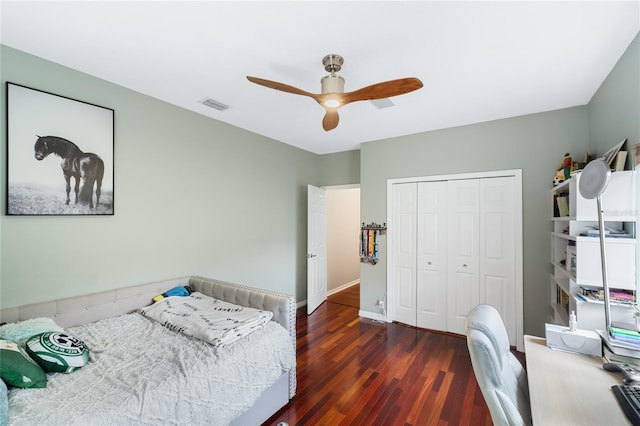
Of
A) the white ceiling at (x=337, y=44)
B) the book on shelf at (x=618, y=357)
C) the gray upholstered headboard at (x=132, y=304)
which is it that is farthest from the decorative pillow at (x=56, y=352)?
the book on shelf at (x=618, y=357)

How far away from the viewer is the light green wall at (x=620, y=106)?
5.78 ft

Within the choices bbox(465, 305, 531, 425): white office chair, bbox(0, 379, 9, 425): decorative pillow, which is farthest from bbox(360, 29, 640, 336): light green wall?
bbox(0, 379, 9, 425): decorative pillow

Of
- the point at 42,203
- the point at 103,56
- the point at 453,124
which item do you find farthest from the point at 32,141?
the point at 453,124

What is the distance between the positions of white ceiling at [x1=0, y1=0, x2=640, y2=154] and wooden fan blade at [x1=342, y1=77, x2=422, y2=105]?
29 centimetres

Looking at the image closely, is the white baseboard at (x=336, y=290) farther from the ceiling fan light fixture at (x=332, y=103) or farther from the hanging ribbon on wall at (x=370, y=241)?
the ceiling fan light fixture at (x=332, y=103)

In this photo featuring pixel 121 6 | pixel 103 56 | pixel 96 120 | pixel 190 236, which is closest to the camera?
pixel 121 6

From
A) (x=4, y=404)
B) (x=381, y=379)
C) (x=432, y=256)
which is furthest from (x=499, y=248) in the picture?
(x=4, y=404)

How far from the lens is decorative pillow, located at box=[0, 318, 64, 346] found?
5.28 ft

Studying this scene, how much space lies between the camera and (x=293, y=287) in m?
4.36

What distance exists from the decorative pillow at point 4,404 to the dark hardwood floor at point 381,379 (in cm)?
147

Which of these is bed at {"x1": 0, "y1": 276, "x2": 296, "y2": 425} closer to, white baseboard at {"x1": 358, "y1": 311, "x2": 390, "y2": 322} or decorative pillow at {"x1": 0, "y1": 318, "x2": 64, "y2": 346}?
decorative pillow at {"x1": 0, "y1": 318, "x2": 64, "y2": 346}

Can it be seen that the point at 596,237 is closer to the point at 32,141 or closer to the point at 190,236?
the point at 190,236

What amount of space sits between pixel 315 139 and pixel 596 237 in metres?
3.19

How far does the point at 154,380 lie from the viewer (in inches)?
58.1
